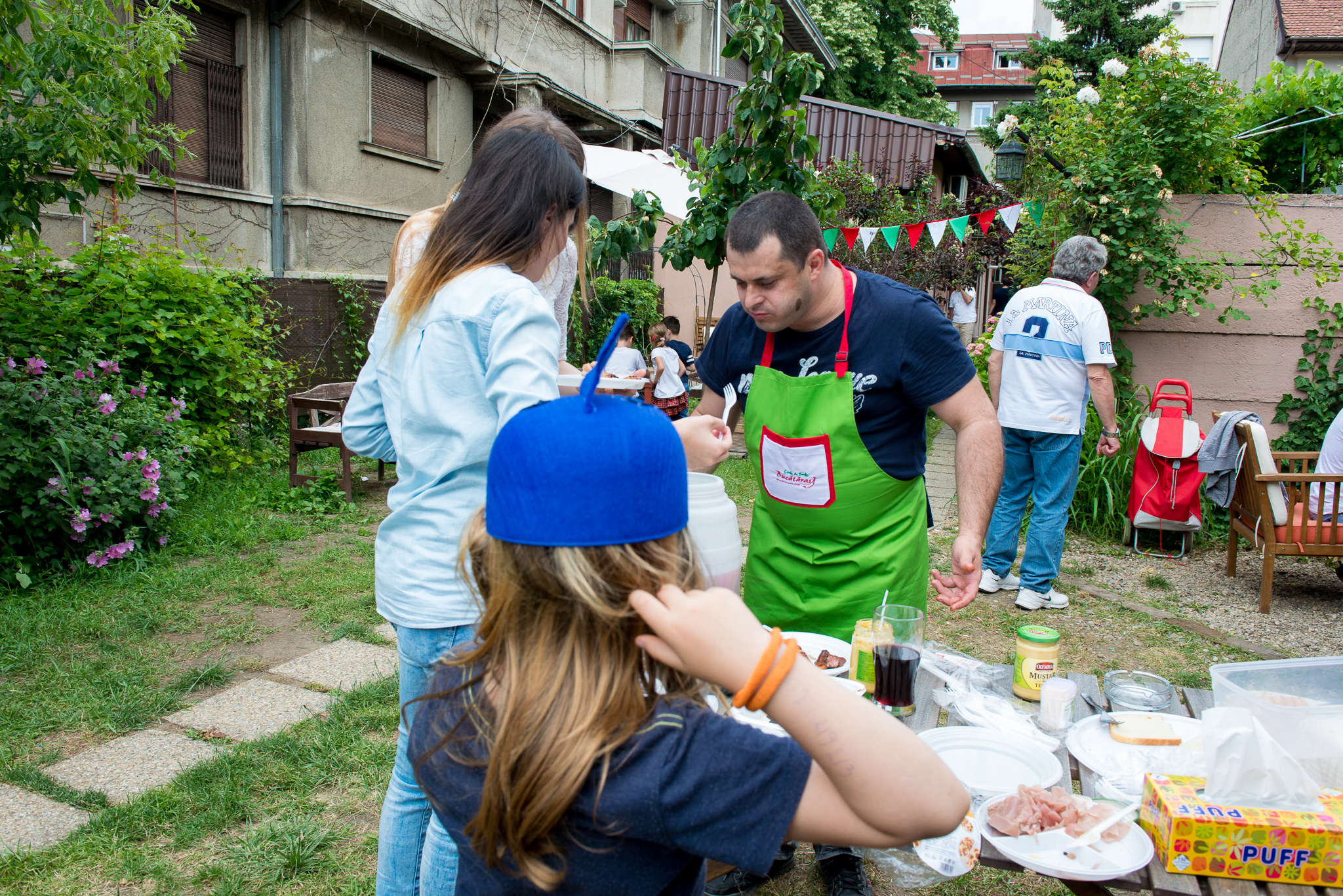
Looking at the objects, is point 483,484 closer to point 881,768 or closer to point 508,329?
point 508,329

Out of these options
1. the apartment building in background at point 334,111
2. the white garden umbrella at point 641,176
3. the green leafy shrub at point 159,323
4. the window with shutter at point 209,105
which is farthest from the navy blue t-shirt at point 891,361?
the window with shutter at point 209,105

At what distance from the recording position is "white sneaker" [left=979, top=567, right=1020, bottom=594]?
5.25 metres

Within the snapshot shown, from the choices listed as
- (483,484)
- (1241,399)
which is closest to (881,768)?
(483,484)

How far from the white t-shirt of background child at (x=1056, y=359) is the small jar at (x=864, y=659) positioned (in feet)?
11.1

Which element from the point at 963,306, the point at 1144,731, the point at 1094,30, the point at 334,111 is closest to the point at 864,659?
the point at 1144,731

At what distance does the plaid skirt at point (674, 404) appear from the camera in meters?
9.05

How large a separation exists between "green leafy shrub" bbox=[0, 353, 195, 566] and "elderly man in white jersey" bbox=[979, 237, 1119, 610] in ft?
16.3

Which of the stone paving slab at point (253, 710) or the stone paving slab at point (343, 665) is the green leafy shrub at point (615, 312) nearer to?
the stone paving slab at point (343, 665)

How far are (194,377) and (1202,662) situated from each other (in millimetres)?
6682

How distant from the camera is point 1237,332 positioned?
6.80 meters

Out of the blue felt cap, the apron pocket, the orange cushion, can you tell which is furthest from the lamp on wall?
the blue felt cap

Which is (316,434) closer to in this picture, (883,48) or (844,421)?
(844,421)

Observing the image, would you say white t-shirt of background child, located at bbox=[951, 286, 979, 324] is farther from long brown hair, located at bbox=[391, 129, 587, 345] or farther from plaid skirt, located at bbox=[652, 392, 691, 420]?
long brown hair, located at bbox=[391, 129, 587, 345]

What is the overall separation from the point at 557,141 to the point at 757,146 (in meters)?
5.06
